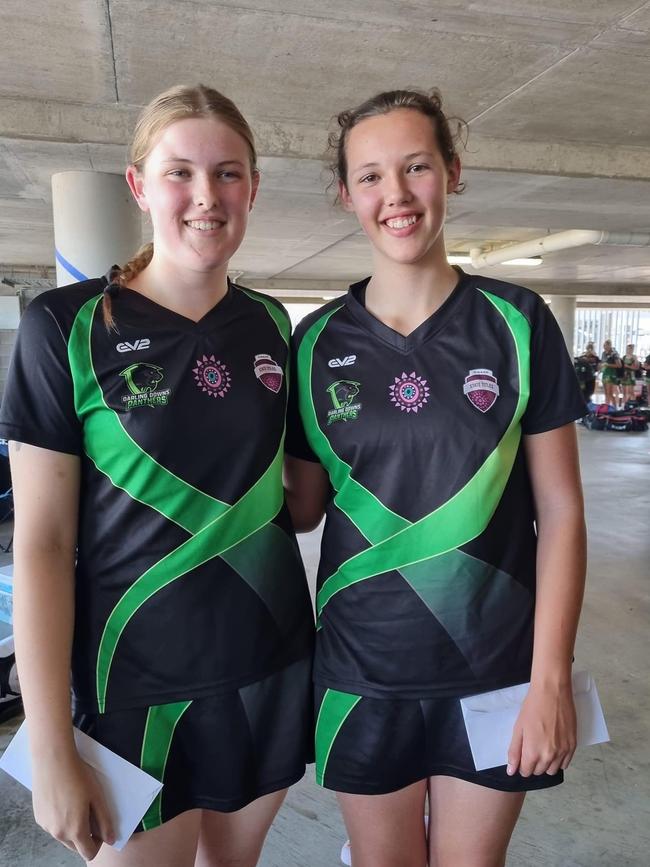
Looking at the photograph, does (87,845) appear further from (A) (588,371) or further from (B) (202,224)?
(A) (588,371)

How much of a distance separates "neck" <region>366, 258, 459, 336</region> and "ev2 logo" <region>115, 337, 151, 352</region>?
0.45 m

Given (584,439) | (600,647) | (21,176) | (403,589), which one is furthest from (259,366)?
(584,439)

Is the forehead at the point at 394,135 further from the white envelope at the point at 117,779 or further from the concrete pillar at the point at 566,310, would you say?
the concrete pillar at the point at 566,310

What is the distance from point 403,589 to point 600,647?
10.5ft

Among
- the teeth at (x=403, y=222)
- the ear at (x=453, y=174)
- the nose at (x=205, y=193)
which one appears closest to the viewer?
the nose at (x=205, y=193)

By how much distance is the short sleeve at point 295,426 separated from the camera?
147cm

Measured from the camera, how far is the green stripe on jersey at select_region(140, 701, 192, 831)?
49.9 inches

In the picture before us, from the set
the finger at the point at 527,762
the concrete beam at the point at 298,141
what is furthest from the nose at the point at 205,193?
the concrete beam at the point at 298,141

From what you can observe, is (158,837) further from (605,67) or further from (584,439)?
(584,439)

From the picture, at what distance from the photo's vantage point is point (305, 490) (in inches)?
60.8

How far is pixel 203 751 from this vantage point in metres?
1.32

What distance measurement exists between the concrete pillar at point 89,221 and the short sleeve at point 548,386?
4.17 meters

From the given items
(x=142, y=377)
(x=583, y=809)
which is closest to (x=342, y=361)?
(x=142, y=377)

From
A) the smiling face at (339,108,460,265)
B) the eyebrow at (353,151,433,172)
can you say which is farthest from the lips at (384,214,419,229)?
the eyebrow at (353,151,433,172)
